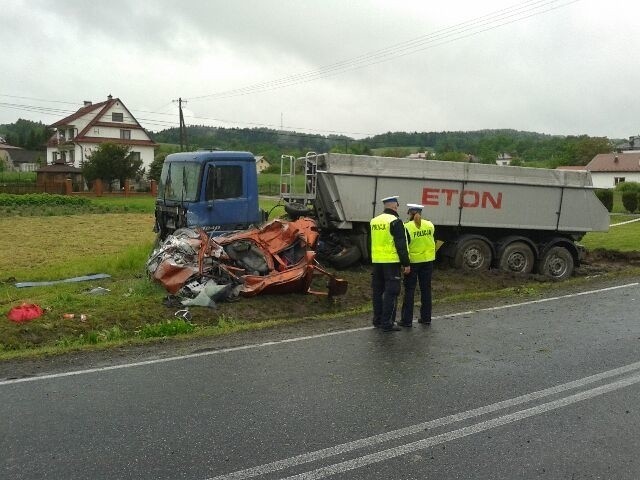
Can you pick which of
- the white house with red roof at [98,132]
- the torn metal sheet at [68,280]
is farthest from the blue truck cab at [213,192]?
the white house with red roof at [98,132]

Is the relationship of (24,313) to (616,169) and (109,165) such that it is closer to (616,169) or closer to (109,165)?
(109,165)

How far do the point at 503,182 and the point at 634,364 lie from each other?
742cm

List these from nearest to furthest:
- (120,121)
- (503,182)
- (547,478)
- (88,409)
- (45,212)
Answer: (547,478) < (88,409) < (503,182) < (45,212) < (120,121)

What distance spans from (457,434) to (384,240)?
158 inches

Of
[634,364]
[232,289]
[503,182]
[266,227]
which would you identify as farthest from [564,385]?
[503,182]

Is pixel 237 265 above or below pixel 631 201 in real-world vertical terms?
above

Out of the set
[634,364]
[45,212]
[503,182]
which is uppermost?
[503,182]

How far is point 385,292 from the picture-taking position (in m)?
8.50

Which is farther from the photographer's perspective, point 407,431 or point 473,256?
point 473,256

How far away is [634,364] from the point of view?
22.0 feet

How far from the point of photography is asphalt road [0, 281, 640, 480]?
14.0 feet

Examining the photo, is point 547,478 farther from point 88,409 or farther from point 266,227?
point 266,227

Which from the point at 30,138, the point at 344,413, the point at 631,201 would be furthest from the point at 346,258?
the point at 30,138

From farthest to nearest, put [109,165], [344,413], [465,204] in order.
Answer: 1. [109,165]
2. [465,204]
3. [344,413]
